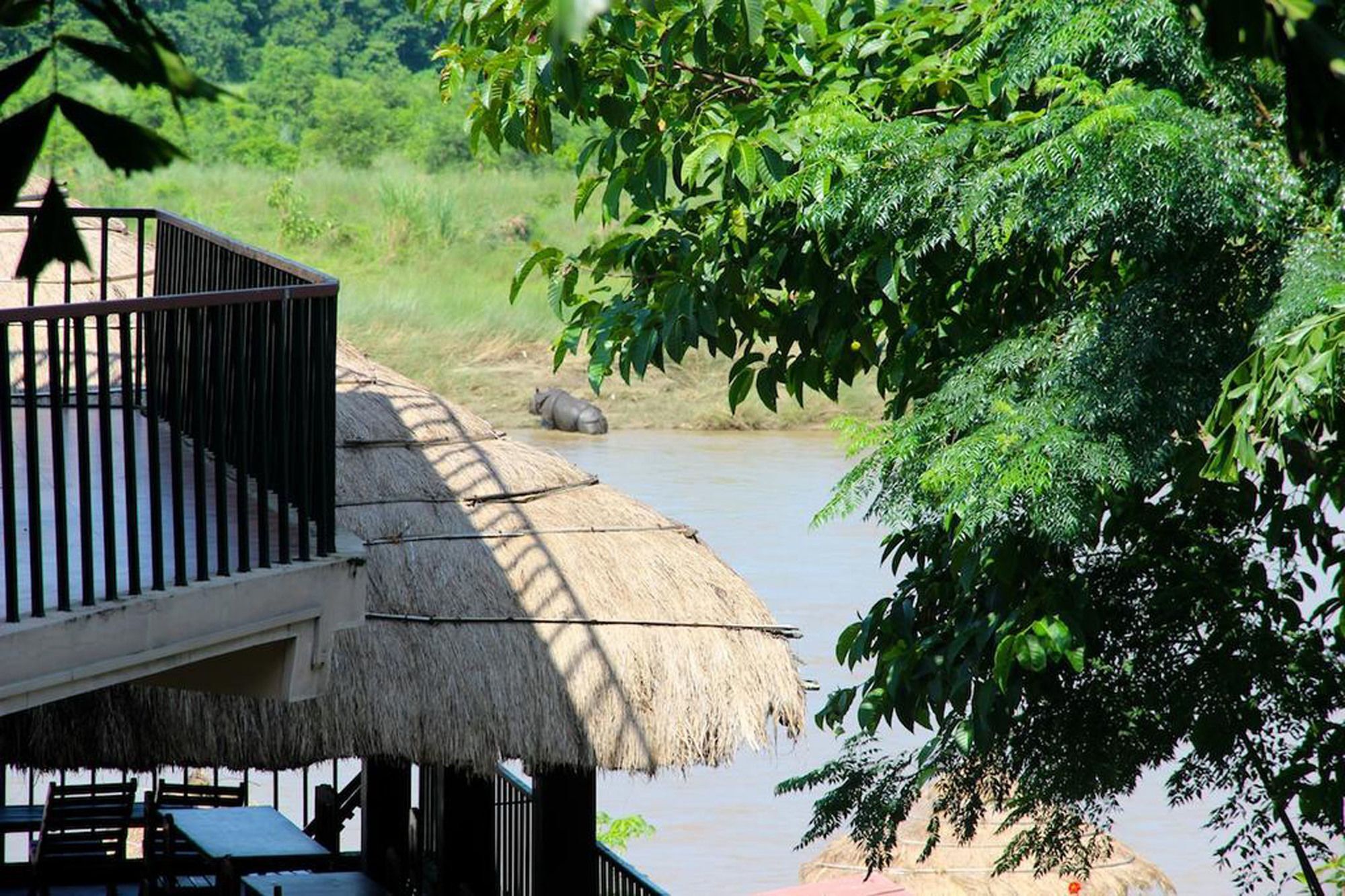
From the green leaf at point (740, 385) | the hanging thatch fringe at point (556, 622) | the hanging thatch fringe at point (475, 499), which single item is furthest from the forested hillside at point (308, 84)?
the green leaf at point (740, 385)

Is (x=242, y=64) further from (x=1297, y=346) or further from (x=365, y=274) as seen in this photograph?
(x=1297, y=346)

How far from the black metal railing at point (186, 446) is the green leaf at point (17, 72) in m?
1.76

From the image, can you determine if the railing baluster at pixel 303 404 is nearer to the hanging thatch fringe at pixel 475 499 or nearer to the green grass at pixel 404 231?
the hanging thatch fringe at pixel 475 499

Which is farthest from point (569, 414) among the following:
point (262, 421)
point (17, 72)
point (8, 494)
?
point (17, 72)

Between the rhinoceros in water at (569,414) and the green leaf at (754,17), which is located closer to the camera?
the green leaf at (754,17)

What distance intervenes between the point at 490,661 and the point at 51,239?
4.92 meters

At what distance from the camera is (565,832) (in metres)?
7.27

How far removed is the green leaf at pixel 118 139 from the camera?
1536 millimetres

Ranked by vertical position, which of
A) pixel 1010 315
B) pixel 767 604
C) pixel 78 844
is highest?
pixel 1010 315

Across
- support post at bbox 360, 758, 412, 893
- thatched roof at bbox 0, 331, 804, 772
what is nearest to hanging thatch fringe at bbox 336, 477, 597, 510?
thatched roof at bbox 0, 331, 804, 772

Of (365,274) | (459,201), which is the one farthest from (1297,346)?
(459,201)

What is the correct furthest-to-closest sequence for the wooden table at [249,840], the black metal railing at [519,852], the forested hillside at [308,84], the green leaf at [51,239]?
the forested hillside at [308,84] → the wooden table at [249,840] → the black metal railing at [519,852] → the green leaf at [51,239]

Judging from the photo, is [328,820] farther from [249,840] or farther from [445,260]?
[445,260]

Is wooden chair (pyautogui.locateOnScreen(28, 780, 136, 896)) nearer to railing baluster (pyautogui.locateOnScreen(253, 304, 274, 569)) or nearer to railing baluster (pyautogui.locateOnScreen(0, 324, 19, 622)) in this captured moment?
railing baluster (pyautogui.locateOnScreen(253, 304, 274, 569))
